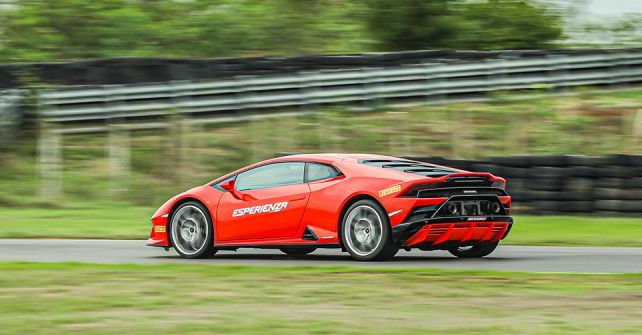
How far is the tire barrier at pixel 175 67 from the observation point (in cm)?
2489

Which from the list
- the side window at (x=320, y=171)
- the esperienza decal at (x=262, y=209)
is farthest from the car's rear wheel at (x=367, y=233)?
the esperienza decal at (x=262, y=209)

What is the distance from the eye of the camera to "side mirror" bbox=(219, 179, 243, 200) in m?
12.0

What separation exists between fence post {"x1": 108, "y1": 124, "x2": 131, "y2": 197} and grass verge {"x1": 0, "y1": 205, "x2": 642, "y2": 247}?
8.83 feet

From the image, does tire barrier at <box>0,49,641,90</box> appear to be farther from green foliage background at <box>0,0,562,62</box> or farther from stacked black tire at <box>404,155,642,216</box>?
stacked black tire at <box>404,155,642,216</box>

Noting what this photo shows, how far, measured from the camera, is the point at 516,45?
31.4m

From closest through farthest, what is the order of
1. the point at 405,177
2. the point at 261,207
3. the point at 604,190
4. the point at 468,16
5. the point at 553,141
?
the point at 405,177
the point at 261,207
the point at 604,190
the point at 553,141
the point at 468,16

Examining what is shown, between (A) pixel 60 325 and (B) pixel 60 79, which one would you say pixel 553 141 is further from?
(A) pixel 60 325

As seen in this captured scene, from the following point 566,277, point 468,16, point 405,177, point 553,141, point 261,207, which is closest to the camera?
point 566,277

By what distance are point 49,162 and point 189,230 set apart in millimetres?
13127

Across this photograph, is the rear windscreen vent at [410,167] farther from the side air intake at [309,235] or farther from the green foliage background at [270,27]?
the green foliage background at [270,27]

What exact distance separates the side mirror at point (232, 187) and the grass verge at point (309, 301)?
175 cm

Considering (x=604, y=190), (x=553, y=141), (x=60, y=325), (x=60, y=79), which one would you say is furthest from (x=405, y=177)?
(x=60, y=79)

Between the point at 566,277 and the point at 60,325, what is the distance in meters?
4.43

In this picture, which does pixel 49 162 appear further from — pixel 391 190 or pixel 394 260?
pixel 391 190
